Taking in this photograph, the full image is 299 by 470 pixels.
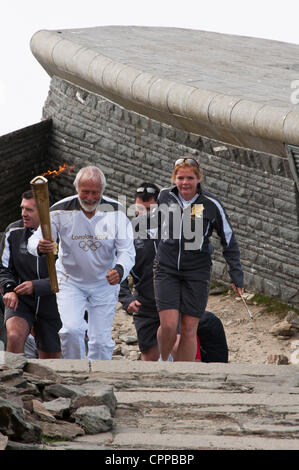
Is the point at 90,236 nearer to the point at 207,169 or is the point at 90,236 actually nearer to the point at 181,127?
the point at 207,169

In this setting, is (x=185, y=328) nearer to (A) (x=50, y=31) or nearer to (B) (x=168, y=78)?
(B) (x=168, y=78)

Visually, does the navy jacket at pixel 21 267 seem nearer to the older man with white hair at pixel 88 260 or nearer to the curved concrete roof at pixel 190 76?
the older man with white hair at pixel 88 260

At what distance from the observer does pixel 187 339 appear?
27.0 feet

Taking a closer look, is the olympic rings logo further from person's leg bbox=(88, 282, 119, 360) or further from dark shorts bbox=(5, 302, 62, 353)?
dark shorts bbox=(5, 302, 62, 353)

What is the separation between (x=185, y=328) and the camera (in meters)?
8.30

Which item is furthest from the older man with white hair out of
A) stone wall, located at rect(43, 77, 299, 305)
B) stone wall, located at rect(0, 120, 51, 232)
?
stone wall, located at rect(0, 120, 51, 232)

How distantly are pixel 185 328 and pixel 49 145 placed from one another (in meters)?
8.02

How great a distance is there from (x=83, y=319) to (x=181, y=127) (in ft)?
18.0

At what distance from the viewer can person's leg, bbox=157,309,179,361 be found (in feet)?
27.2

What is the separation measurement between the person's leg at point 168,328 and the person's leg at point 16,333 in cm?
107

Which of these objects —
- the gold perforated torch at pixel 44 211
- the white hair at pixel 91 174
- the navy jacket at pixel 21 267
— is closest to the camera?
the gold perforated torch at pixel 44 211

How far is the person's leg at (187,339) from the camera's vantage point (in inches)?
324

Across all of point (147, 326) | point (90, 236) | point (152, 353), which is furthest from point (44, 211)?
point (152, 353)

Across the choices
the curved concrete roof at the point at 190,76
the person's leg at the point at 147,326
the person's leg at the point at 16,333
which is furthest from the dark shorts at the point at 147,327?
the curved concrete roof at the point at 190,76
